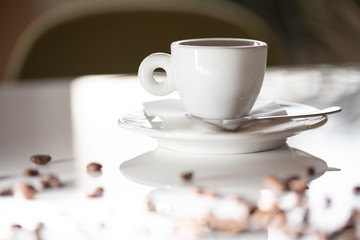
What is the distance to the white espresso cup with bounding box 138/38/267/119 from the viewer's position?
28.4 inches

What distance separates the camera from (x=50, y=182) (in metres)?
0.61

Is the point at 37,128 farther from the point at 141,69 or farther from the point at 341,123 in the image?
the point at 341,123

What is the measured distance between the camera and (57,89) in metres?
1.26

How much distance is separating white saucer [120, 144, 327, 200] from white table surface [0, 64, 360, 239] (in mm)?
19

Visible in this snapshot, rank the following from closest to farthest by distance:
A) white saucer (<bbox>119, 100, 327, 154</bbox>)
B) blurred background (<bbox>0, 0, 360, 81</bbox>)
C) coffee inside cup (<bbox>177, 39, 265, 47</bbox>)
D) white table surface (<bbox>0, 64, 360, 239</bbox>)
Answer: white table surface (<bbox>0, 64, 360, 239</bbox>)
white saucer (<bbox>119, 100, 327, 154</bbox>)
coffee inside cup (<bbox>177, 39, 265, 47</bbox>)
blurred background (<bbox>0, 0, 360, 81</bbox>)

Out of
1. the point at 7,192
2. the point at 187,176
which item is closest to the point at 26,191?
the point at 7,192

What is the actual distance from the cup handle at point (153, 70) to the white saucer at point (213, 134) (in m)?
0.07

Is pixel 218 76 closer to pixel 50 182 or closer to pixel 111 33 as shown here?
pixel 50 182

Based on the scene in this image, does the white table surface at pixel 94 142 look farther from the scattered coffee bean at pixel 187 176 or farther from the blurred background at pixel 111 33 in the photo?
the blurred background at pixel 111 33

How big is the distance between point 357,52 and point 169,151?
2513 millimetres

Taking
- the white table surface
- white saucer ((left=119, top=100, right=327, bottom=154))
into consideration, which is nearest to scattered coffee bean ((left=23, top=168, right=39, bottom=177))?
the white table surface

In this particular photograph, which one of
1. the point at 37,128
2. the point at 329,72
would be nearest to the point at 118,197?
the point at 37,128

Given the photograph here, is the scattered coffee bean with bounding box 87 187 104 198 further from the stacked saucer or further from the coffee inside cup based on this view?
the coffee inside cup

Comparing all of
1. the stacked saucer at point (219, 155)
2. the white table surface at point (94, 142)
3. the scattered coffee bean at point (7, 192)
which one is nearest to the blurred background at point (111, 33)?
the white table surface at point (94, 142)
